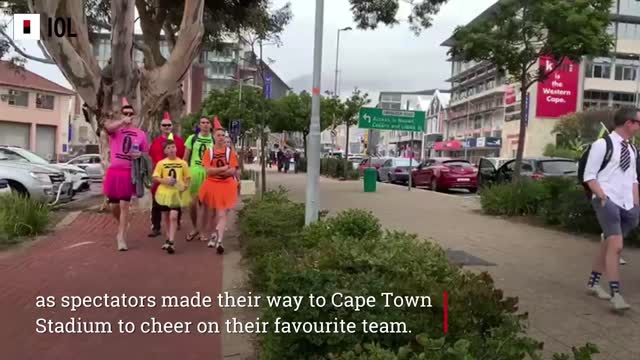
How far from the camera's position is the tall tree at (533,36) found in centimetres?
1345

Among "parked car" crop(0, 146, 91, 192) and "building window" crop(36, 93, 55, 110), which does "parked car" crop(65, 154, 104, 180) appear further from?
"building window" crop(36, 93, 55, 110)

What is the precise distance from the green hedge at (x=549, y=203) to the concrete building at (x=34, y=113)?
46.6 m

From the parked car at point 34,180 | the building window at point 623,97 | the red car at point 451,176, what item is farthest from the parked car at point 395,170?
the building window at point 623,97

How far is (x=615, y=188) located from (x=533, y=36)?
945cm

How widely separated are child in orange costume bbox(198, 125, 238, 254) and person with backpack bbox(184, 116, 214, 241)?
188mm

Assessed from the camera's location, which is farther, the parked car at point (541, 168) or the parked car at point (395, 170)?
the parked car at point (395, 170)

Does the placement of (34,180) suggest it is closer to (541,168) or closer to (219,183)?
(219,183)

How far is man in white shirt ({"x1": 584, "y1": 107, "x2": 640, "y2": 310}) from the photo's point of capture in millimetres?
5807

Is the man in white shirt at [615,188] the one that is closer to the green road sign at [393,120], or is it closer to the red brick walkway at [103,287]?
the red brick walkway at [103,287]

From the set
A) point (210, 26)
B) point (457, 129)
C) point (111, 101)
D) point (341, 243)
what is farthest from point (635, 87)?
point (341, 243)

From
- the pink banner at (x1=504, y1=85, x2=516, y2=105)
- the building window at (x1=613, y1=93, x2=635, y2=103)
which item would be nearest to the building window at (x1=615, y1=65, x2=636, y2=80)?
Result: the building window at (x1=613, y1=93, x2=635, y2=103)

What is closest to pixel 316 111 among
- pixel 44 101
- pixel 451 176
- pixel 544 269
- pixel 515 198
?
pixel 544 269

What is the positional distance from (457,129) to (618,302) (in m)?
97.6

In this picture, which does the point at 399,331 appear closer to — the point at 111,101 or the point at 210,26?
the point at 111,101
